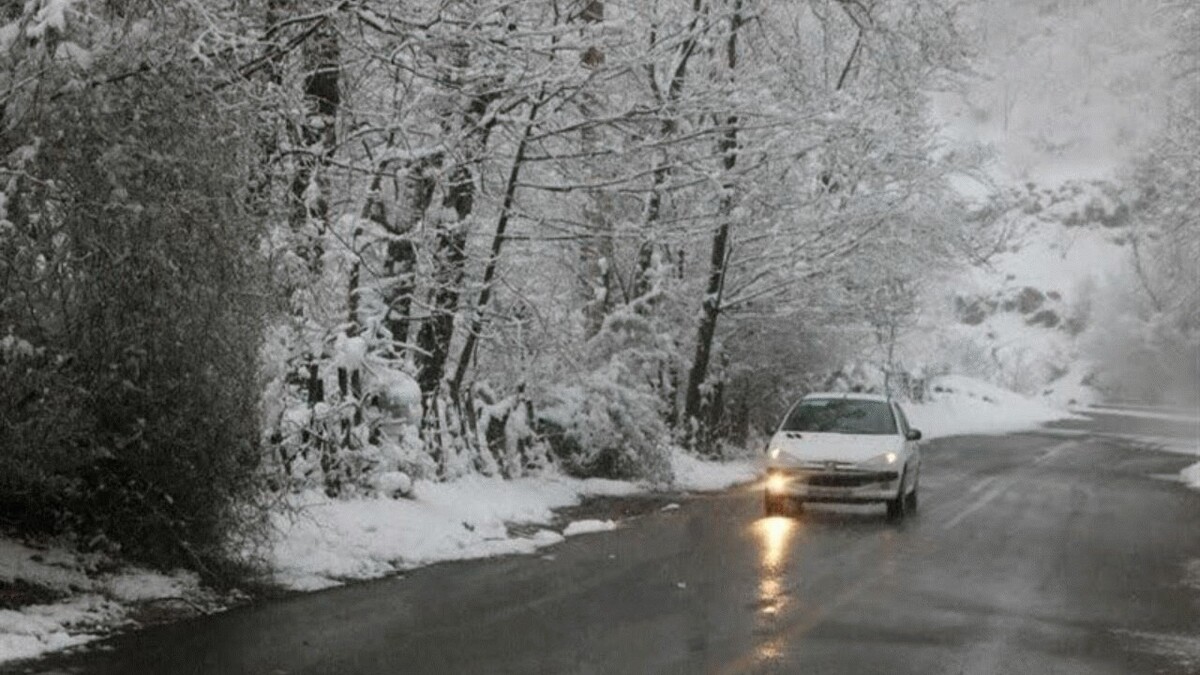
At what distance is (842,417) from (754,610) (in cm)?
920

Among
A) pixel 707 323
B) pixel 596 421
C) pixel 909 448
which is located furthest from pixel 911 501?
pixel 707 323

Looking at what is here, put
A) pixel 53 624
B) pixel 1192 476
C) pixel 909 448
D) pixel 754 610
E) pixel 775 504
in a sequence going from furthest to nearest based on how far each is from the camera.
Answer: pixel 1192 476
pixel 909 448
pixel 775 504
pixel 754 610
pixel 53 624

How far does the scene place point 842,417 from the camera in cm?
1906

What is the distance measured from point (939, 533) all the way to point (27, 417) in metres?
11.0

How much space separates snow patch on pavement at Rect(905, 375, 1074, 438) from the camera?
48.4 metres

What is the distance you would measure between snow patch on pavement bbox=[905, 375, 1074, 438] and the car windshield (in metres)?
23.7

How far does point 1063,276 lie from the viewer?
409 feet

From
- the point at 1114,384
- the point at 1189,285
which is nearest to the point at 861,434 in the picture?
the point at 1189,285

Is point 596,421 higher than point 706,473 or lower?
higher

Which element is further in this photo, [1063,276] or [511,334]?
[1063,276]

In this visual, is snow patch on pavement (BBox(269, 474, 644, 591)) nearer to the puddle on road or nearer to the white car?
the white car

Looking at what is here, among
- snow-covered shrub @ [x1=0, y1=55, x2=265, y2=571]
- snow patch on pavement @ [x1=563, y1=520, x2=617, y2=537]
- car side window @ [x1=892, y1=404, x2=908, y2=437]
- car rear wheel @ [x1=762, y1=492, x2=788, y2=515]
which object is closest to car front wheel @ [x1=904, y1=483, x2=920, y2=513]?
car side window @ [x1=892, y1=404, x2=908, y2=437]

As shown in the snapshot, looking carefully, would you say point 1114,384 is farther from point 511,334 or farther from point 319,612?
point 319,612

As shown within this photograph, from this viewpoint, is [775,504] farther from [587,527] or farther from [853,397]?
[587,527]
